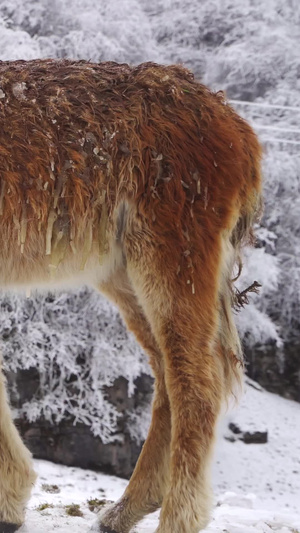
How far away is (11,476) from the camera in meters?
2.88

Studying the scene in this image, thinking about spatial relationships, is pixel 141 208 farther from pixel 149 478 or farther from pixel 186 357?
pixel 149 478

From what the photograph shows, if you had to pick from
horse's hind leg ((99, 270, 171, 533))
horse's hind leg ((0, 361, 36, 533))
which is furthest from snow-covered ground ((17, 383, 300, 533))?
horse's hind leg ((0, 361, 36, 533))

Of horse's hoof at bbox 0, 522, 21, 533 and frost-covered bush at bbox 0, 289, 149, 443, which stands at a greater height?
frost-covered bush at bbox 0, 289, 149, 443

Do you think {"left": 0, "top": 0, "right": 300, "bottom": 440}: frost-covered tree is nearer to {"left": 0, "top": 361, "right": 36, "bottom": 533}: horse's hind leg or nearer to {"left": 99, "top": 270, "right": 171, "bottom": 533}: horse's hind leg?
{"left": 99, "top": 270, "right": 171, "bottom": 533}: horse's hind leg

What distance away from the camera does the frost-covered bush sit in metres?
11.5

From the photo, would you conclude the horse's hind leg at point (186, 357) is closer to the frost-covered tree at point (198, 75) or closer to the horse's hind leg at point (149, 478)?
the horse's hind leg at point (149, 478)

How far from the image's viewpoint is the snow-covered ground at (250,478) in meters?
4.32

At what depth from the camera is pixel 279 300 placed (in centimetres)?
1512

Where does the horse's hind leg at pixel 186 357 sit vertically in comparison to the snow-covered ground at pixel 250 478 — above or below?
above

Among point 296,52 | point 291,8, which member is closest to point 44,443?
point 296,52

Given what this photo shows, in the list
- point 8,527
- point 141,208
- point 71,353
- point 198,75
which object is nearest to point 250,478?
Result: point 71,353

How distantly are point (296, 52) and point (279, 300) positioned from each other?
6216 mm

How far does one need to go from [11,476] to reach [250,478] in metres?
9.34

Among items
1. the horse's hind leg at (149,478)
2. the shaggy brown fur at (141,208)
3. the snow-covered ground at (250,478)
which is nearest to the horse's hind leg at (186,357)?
Result: the shaggy brown fur at (141,208)
